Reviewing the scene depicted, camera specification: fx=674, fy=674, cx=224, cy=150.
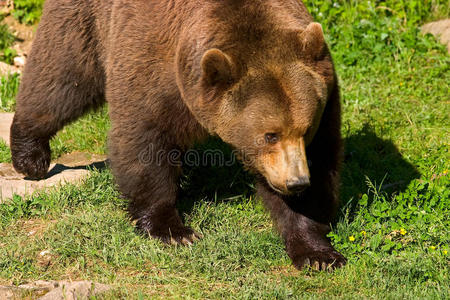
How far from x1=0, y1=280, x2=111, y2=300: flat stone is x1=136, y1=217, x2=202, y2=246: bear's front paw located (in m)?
0.98

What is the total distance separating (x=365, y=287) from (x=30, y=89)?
3.69 m

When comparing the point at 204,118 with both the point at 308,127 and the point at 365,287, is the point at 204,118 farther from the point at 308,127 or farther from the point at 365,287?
the point at 365,287

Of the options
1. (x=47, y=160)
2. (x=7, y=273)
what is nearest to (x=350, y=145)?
(x=47, y=160)

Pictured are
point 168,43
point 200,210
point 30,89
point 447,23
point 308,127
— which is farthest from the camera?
point 447,23

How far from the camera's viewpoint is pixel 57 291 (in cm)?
438

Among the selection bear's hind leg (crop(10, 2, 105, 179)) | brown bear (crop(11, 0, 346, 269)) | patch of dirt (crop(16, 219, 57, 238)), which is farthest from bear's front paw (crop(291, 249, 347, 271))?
bear's hind leg (crop(10, 2, 105, 179))

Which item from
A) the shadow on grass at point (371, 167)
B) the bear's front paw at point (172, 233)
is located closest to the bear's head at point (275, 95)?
the bear's front paw at point (172, 233)

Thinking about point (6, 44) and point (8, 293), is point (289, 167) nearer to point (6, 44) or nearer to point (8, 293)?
point (8, 293)

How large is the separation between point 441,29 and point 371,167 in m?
3.13

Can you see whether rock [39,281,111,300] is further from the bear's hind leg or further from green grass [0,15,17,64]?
green grass [0,15,17,64]

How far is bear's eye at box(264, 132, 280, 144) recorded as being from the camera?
4664mm

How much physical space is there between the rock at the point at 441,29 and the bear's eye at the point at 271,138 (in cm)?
498

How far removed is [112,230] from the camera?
18.0 ft

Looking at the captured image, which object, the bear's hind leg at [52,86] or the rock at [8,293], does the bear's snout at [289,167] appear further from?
the bear's hind leg at [52,86]
